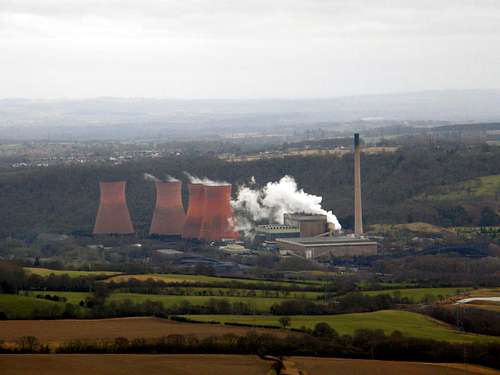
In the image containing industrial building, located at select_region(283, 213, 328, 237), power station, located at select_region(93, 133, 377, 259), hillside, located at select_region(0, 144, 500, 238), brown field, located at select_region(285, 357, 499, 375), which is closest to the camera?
brown field, located at select_region(285, 357, 499, 375)

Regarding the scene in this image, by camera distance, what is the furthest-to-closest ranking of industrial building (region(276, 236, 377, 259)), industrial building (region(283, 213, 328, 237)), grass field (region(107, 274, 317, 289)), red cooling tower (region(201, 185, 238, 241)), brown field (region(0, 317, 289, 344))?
industrial building (region(283, 213, 328, 237)) → red cooling tower (region(201, 185, 238, 241)) → industrial building (region(276, 236, 377, 259)) → grass field (region(107, 274, 317, 289)) → brown field (region(0, 317, 289, 344))

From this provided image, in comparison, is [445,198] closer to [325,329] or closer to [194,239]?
[194,239]

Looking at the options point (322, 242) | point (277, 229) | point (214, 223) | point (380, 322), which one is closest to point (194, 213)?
point (214, 223)

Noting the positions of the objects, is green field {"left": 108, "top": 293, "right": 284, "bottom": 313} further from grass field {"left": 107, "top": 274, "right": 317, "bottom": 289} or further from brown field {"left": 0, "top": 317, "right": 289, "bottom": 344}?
brown field {"left": 0, "top": 317, "right": 289, "bottom": 344}

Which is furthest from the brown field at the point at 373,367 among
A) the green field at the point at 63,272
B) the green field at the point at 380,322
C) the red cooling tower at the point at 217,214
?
the red cooling tower at the point at 217,214

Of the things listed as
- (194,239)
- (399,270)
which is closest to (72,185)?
(194,239)

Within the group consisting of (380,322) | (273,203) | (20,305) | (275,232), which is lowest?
(275,232)

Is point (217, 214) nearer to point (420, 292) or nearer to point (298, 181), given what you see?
point (420, 292)

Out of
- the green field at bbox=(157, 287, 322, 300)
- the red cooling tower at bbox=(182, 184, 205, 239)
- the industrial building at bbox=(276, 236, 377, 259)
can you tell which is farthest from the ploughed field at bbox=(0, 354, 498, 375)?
the red cooling tower at bbox=(182, 184, 205, 239)
